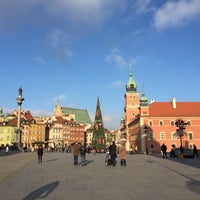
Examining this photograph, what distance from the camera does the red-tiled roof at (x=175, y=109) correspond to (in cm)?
7475

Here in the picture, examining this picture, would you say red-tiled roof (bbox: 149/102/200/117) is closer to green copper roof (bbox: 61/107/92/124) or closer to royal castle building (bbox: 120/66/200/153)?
royal castle building (bbox: 120/66/200/153)

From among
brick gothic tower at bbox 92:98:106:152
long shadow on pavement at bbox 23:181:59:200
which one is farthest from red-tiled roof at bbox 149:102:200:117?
long shadow on pavement at bbox 23:181:59:200

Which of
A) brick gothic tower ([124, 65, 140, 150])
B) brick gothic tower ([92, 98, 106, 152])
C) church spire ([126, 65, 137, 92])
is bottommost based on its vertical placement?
brick gothic tower ([92, 98, 106, 152])

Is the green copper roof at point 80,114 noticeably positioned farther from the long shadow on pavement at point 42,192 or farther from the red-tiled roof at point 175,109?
the long shadow on pavement at point 42,192

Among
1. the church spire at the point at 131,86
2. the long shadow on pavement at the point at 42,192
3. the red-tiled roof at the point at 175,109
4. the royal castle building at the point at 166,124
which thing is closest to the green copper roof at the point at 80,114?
the church spire at the point at 131,86

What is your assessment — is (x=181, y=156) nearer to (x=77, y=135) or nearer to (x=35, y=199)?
(x=35, y=199)

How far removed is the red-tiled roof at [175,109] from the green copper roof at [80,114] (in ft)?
272

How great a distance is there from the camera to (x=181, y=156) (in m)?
29.4

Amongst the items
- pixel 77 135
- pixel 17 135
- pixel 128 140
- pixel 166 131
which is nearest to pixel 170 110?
pixel 166 131

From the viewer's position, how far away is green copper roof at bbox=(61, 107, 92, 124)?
15460 cm

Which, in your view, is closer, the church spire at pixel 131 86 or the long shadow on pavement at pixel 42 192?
the long shadow on pavement at pixel 42 192

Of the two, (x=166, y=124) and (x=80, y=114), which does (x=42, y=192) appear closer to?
(x=166, y=124)

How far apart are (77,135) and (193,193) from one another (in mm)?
123228

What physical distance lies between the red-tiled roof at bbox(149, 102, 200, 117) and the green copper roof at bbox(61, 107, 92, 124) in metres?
83.0
